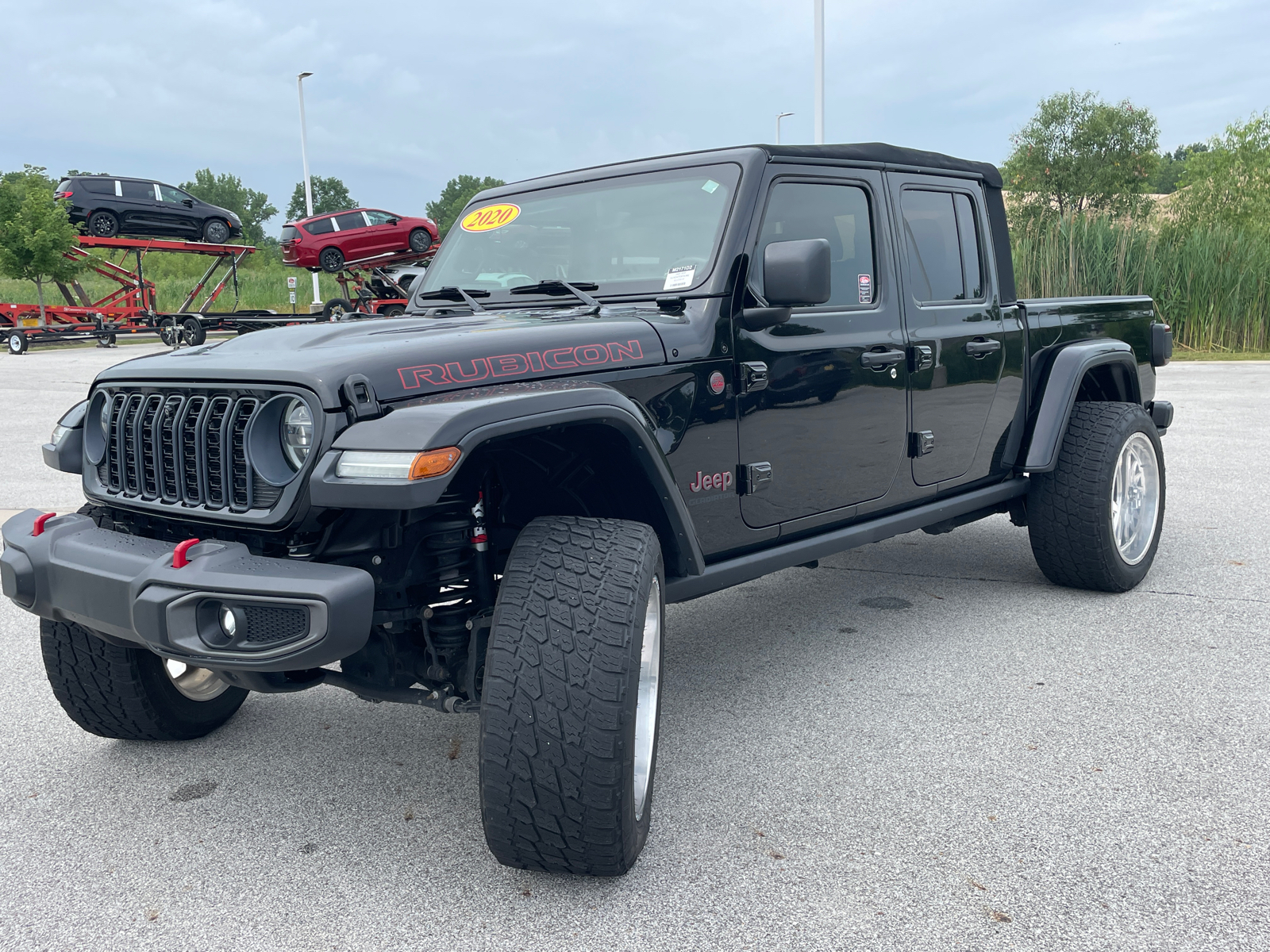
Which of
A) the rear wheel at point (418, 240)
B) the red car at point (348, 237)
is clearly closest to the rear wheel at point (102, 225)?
the red car at point (348, 237)

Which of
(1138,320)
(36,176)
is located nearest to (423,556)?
(1138,320)

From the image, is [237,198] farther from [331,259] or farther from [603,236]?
[603,236]

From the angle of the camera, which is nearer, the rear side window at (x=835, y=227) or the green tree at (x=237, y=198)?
the rear side window at (x=835, y=227)

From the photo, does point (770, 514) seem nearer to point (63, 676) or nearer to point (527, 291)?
point (527, 291)

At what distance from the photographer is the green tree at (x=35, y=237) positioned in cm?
2725

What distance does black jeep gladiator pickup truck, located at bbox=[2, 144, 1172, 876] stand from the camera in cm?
228

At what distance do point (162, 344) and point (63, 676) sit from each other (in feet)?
84.7

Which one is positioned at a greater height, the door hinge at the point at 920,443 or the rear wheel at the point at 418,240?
the rear wheel at the point at 418,240

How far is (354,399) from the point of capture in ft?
7.50

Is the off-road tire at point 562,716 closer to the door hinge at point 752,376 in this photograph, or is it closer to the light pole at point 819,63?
the door hinge at point 752,376

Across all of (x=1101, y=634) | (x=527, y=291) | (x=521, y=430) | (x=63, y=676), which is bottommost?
(x=1101, y=634)

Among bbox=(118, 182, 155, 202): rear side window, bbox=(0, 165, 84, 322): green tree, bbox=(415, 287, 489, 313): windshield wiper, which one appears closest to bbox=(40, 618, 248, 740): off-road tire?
bbox=(415, 287, 489, 313): windshield wiper

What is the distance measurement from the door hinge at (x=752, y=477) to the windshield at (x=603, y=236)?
1.98 feet

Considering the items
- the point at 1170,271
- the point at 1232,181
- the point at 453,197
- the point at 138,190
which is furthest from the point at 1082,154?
the point at 453,197
